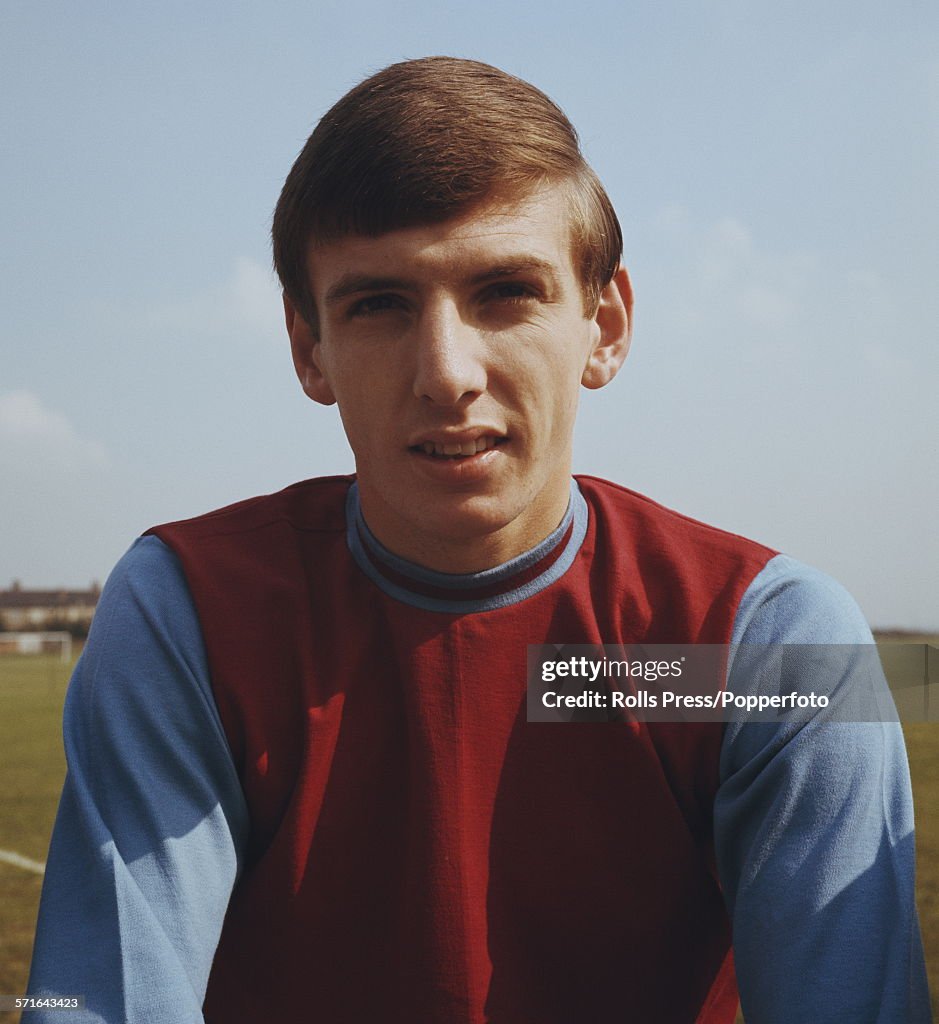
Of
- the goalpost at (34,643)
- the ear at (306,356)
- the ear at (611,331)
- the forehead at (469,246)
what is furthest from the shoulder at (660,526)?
the goalpost at (34,643)

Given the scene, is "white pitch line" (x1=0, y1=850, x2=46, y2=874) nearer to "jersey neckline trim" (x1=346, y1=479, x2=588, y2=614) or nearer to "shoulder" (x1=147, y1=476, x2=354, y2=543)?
"shoulder" (x1=147, y1=476, x2=354, y2=543)

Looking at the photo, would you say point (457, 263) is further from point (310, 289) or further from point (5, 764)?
point (5, 764)

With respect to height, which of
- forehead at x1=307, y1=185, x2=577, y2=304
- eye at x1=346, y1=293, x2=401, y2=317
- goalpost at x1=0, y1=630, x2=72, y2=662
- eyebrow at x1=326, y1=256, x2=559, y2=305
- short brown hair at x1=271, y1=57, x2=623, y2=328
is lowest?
eye at x1=346, y1=293, x2=401, y2=317

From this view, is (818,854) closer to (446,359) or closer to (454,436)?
(454,436)

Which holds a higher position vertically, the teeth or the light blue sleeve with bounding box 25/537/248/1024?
the teeth

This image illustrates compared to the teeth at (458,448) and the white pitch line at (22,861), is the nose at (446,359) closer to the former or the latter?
the teeth at (458,448)

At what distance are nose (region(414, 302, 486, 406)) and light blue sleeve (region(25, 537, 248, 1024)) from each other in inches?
29.4

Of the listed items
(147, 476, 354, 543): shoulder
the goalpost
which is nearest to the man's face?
(147, 476, 354, 543): shoulder

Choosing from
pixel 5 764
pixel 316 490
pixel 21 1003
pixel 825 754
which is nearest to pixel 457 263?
pixel 316 490

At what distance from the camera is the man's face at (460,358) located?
2.22 m

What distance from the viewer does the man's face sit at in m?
2.22

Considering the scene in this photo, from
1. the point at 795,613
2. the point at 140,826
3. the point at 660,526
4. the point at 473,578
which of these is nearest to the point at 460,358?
the point at 473,578

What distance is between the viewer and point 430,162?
2.28 metres

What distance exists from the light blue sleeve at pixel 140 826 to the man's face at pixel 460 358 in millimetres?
575
